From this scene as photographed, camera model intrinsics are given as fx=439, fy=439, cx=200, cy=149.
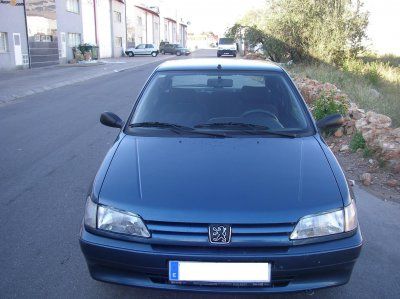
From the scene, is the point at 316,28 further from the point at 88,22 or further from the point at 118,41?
the point at 118,41

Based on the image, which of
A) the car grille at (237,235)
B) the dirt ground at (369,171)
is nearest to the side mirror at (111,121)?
the car grille at (237,235)

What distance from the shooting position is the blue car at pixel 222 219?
259 cm

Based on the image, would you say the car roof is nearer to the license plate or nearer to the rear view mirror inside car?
the rear view mirror inside car

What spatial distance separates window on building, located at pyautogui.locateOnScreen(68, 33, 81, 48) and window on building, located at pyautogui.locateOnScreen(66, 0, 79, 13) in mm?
1910

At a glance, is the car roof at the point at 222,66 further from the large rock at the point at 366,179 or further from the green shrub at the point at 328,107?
the green shrub at the point at 328,107

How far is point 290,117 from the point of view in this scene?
3.94m

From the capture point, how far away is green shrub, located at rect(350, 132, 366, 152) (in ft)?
22.0

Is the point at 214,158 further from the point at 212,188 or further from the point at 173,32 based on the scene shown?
the point at 173,32

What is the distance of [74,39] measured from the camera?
36156mm

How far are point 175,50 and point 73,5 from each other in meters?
23.5

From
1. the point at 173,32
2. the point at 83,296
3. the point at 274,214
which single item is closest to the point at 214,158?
the point at 274,214

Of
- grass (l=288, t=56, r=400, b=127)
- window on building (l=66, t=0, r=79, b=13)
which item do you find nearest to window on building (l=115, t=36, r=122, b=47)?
window on building (l=66, t=0, r=79, b=13)

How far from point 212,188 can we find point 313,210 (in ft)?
2.10

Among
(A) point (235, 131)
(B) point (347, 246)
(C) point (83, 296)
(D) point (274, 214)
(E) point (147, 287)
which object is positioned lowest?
(C) point (83, 296)
